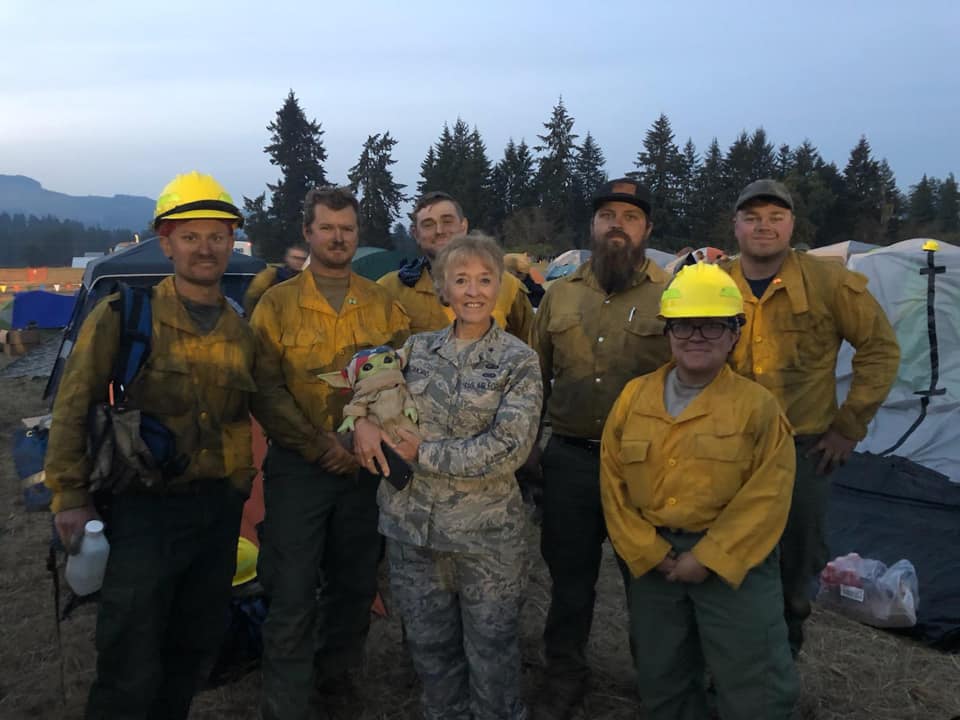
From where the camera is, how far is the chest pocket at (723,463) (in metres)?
2.46

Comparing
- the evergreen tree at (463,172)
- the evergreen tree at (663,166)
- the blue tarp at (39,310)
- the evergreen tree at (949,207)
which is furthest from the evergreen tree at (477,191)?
the blue tarp at (39,310)

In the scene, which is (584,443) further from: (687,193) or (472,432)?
(687,193)

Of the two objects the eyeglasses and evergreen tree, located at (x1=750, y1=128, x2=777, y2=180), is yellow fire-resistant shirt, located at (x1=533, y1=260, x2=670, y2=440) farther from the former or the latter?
evergreen tree, located at (x1=750, y1=128, x2=777, y2=180)

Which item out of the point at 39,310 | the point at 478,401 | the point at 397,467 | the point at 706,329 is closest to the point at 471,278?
the point at 478,401

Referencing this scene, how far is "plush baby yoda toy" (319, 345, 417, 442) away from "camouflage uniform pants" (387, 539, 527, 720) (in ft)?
1.60

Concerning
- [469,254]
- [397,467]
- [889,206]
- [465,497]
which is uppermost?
[889,206]

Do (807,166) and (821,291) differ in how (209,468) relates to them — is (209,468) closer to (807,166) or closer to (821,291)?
(821,291)

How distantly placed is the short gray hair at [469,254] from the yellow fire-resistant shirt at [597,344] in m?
0.74

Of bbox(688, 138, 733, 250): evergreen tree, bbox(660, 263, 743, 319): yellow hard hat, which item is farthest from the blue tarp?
bbox(688, 138, 733, 250): evergreen tree

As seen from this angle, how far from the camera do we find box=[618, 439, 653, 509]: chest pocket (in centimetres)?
256

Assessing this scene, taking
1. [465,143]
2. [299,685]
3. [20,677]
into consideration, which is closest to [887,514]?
[299,685]

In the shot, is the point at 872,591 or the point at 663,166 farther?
the point at 663,166

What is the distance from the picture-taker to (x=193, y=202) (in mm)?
2719

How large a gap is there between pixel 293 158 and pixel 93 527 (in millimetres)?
52164
